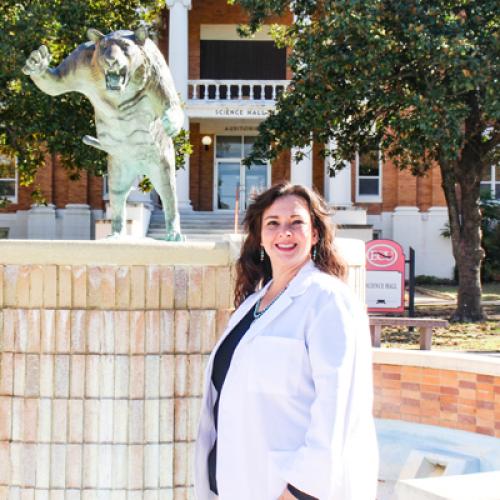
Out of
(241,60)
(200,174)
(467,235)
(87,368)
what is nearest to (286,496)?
(87,368)

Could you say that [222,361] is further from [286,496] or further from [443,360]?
[443,360]

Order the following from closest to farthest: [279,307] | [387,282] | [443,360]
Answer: [279,307]
[443,360]
[387,282]

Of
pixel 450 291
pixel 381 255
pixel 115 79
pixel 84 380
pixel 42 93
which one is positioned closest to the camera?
pixel 84 380

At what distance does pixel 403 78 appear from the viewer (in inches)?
562

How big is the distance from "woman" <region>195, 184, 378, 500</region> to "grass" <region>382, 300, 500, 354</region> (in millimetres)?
9435

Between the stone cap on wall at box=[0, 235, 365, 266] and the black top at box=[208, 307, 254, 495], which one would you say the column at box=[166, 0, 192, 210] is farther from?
the black top at box=[208, 307, 254, 495]

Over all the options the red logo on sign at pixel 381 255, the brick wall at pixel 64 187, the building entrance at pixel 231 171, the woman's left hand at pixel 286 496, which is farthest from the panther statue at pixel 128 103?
the building entrance at pixel 231 171

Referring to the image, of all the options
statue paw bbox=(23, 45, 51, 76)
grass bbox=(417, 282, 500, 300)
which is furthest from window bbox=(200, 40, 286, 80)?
statue paw bbox=(23, 45, 51, 76)

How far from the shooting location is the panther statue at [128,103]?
14.5ft

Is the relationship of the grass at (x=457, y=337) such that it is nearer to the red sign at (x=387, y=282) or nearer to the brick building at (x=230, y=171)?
the red sign at (x=387, y=282)

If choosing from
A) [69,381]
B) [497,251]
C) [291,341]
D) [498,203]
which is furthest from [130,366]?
[498,203]

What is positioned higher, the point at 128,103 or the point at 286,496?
the point at 128,103

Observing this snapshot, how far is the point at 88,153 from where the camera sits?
14242 millimetres

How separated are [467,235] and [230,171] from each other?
12.4 meters
